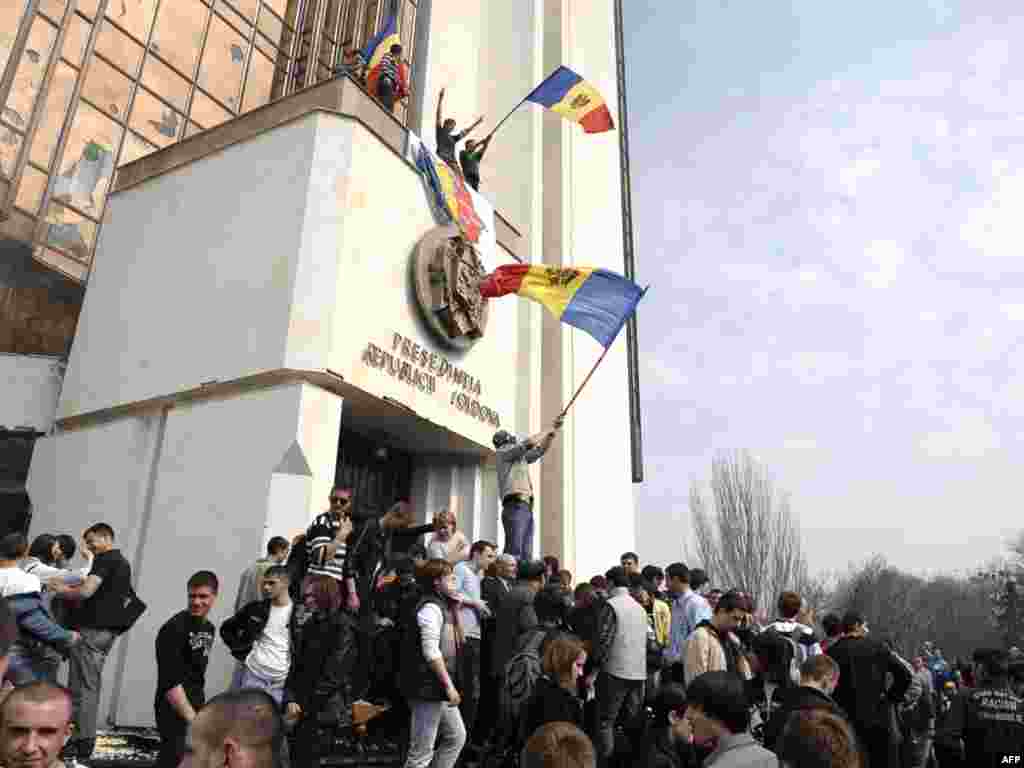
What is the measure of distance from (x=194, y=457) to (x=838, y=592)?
145 ft

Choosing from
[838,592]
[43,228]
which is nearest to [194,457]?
[43,228]

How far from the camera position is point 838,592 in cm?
4662

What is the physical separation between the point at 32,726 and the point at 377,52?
12.3m

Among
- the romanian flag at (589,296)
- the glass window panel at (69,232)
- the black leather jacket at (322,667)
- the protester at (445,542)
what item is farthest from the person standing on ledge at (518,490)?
the glass window panel at (69,232)

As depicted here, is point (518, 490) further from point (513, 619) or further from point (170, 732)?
point (170, 732)

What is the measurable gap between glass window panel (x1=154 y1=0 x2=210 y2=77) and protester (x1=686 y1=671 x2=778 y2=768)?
16.0 m

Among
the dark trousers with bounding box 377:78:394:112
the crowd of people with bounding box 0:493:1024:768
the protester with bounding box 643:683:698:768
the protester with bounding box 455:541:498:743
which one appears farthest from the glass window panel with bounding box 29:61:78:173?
the protester with bounding box 643:683:698:768

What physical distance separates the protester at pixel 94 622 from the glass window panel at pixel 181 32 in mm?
12413

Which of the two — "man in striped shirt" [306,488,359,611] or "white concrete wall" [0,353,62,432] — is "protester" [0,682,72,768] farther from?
"white concrete wall" [0,353,62,432]

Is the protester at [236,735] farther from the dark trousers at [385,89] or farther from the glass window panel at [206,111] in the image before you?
the glass window panel at [206,111]

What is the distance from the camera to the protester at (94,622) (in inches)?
223

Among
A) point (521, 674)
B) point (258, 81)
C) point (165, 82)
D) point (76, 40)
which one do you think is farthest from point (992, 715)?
Result: point (258, 81)

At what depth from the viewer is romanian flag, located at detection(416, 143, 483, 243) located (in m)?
12.5

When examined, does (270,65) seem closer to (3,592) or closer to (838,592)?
(3,592)
